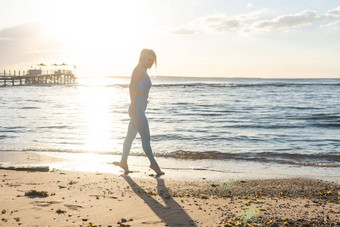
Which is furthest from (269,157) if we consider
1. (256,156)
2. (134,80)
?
(134,80)

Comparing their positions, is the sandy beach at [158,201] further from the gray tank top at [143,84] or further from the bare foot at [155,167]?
the gray tank top at [143,84]

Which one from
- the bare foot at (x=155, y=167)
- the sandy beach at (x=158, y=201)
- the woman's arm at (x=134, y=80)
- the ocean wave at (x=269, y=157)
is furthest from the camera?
the ocean wave at (x=269, y=157)

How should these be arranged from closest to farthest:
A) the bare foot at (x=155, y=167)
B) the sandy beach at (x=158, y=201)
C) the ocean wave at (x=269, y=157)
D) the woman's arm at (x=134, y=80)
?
the sandy beach at (x=158, y=201), the woman's arm at (x=134, y=80), the bare foot at (x=155, y=167), the ocean wave at (x=269, y=157)

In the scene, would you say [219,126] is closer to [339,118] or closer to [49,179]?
[339,118]

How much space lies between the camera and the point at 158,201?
16.0ft

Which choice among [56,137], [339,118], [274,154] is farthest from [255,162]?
[339,118]

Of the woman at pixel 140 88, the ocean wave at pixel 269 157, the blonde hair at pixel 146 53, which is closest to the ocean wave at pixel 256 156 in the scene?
the ocean wave at pixel 269 157

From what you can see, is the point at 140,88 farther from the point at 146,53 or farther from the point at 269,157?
the point at 269,157

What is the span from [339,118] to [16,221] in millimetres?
20464

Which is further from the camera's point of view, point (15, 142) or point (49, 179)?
point (15, 142)

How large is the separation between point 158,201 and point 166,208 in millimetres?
344

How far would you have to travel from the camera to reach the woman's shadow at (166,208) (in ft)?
13.3

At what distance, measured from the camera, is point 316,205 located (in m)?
4.70

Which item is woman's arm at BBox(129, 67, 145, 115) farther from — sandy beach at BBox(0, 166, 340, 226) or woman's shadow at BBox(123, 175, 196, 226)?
woman's shadow at BBox(123, 175, 196, 226)
